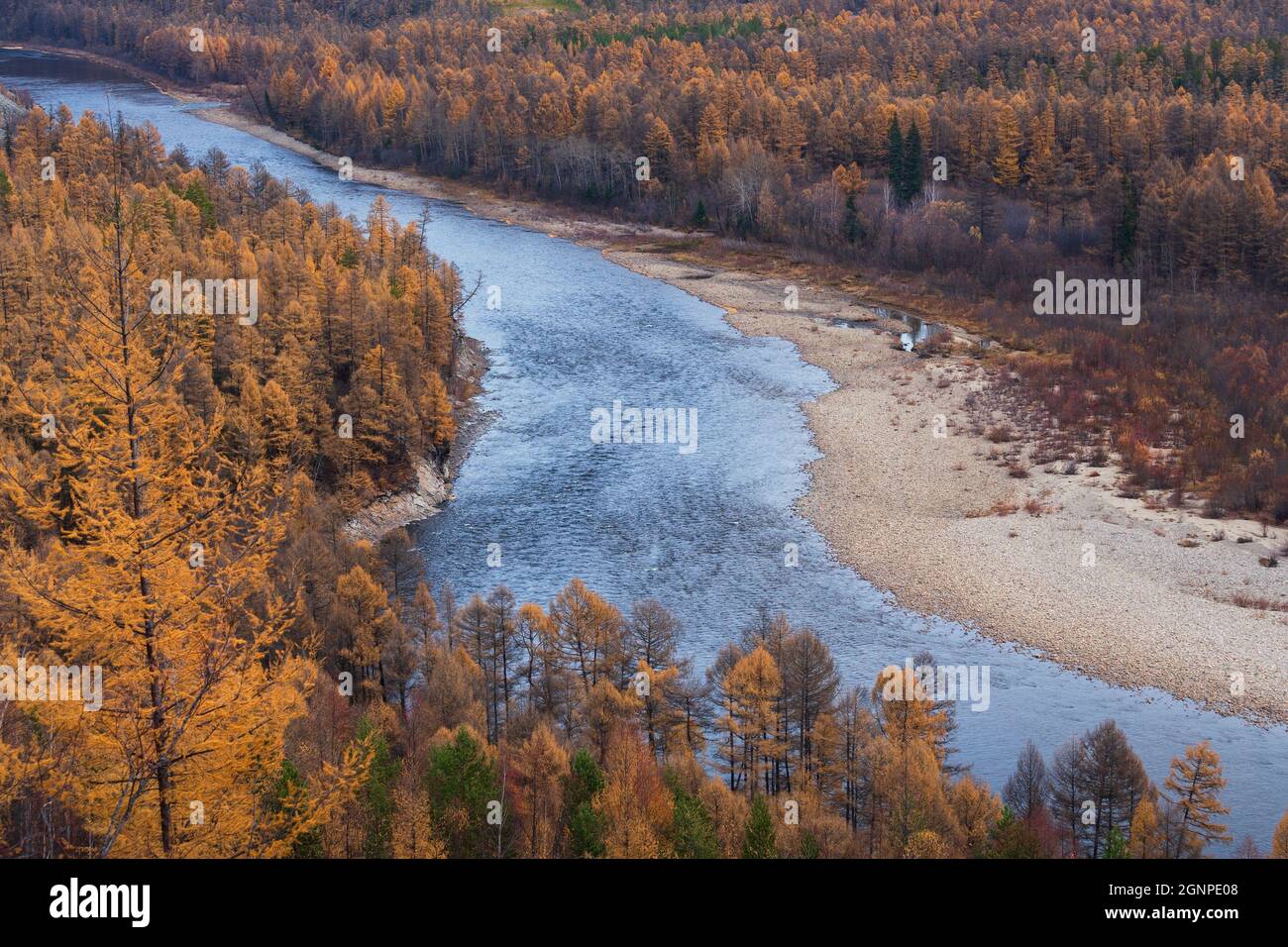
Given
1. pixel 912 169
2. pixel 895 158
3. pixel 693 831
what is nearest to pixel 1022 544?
pixel 693 831

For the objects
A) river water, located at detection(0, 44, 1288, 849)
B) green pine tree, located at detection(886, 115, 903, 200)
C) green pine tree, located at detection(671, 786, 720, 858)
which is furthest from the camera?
green pine tree, located at detection(886, 115, 903, 200)

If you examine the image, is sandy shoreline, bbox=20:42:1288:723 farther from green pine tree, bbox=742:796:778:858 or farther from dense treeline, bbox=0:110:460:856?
green pine tree, bbox=742:796:778:858

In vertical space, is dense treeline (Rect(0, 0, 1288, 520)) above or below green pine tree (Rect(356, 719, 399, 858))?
above

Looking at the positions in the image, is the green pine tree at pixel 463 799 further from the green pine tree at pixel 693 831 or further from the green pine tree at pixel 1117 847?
the green pine tree at pixel 1117 847

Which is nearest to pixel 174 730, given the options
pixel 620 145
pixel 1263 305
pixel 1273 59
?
pixel 1263 305

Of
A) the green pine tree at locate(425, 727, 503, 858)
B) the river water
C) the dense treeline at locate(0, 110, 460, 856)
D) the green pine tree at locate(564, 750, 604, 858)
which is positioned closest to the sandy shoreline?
the river water
